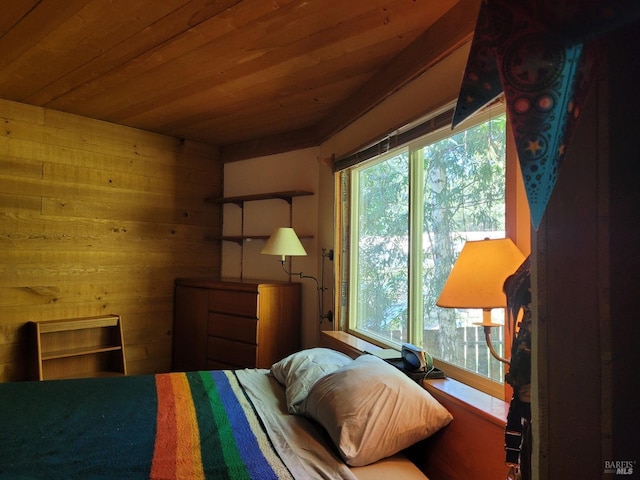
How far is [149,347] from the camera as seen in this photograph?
10.8 ft

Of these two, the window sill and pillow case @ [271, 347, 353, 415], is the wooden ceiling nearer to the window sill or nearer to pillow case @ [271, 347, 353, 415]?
the window sill

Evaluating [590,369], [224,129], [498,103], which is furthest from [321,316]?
[590,369]

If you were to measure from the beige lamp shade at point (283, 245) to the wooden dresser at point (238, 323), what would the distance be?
295 mm

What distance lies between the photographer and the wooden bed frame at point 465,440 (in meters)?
1.15

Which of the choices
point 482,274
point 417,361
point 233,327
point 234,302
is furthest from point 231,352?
point 482,274

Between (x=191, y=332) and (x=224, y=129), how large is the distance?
1699mm

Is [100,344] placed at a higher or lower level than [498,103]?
lower

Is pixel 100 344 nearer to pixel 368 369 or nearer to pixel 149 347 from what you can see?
pixel 149 347

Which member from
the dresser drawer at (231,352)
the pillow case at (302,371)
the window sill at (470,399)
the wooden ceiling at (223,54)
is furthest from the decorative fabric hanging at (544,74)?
the dresser drawer at (231,352)

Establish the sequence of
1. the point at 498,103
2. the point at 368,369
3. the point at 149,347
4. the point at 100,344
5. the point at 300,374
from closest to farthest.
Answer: the point at 498,103 → the point at 368,369 → the point at 300,374 → the point at 100,344 → the point at 149,347

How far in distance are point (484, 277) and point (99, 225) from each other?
2.93 meters

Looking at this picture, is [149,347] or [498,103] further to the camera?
[149,347]

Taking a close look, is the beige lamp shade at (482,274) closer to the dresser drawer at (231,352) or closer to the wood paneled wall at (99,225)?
the dresser drawer at (231,352)

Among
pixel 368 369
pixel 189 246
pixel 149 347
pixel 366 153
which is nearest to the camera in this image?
pixel 368 369
